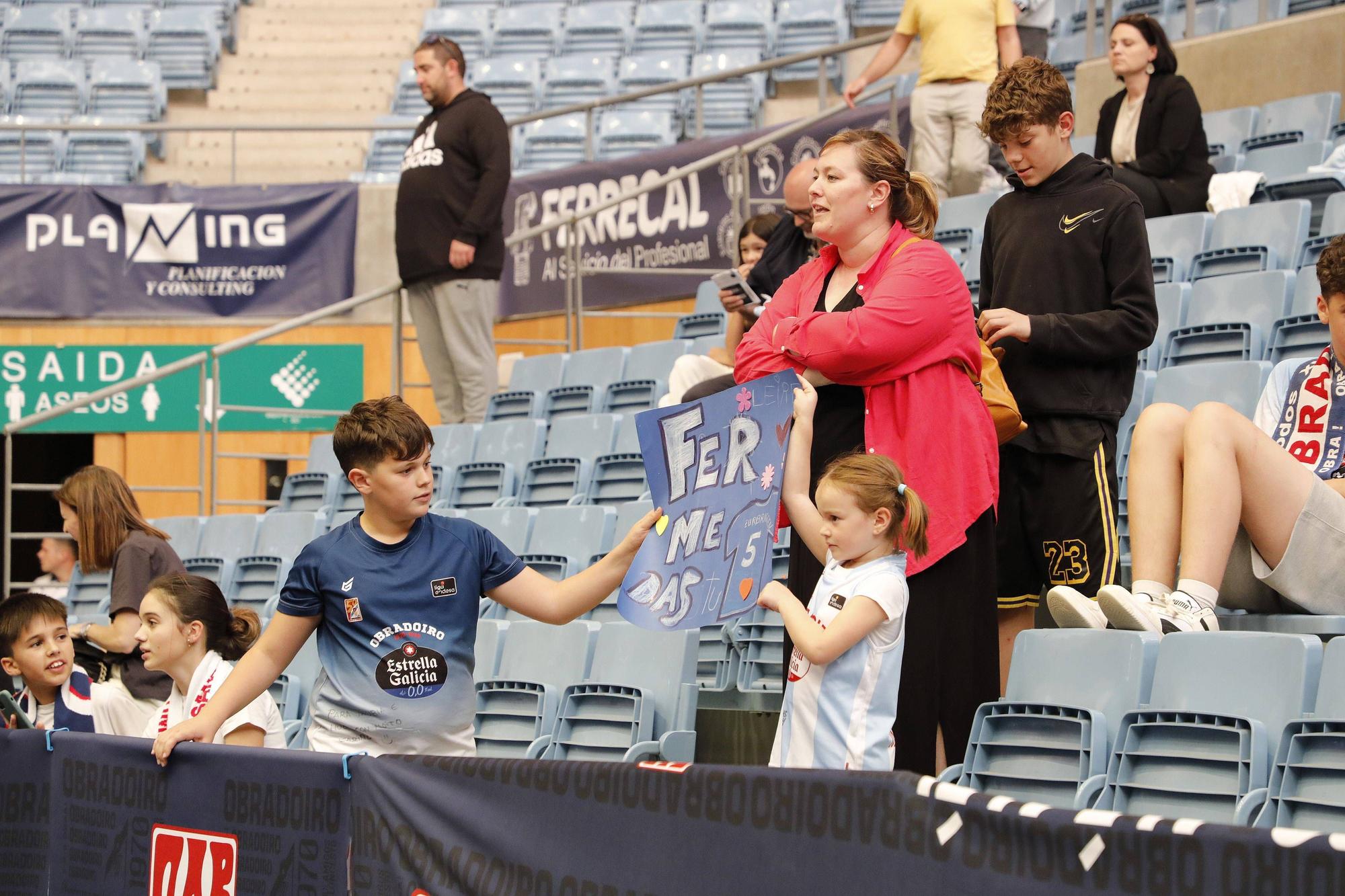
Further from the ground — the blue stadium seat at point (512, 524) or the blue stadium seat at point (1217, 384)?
the blue stadium seat at point (1217, 384)

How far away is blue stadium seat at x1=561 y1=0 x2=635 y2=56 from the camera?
13094 millimetres

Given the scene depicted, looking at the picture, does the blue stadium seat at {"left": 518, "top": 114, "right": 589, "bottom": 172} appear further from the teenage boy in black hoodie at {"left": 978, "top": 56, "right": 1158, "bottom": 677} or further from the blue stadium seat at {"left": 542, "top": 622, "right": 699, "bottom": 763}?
the teenage boy in black hoodie at {"left": 978, "top": 56, "right": 1158, "bottom": 677}

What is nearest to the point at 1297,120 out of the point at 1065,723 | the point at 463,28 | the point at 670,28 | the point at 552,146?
the point at 1065,723

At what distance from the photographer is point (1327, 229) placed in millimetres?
5242

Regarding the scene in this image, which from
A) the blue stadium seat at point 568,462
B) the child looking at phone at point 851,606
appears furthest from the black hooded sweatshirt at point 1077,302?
the blue stadium seat at point 568,462

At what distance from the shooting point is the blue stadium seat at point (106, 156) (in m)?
11.8

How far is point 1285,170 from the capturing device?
6.32m

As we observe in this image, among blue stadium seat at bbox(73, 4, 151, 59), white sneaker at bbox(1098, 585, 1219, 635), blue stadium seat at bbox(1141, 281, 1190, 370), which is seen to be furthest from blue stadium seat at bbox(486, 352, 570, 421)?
blue stadium seat at bbox(73, 4, 151, 59)

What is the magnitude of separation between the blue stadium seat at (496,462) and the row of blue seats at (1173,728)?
10.7 feet

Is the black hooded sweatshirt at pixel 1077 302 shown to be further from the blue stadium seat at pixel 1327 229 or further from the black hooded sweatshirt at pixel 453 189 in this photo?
the black hooded sweatshirt at pixel 453 189

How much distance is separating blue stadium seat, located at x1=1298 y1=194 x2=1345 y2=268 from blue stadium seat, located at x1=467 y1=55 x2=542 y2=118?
7992 mm

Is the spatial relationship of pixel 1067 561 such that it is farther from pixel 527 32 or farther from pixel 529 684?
pixel 527 32

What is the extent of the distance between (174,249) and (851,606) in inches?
352

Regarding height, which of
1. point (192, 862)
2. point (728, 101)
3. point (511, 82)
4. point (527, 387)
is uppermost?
point (511, 82)
